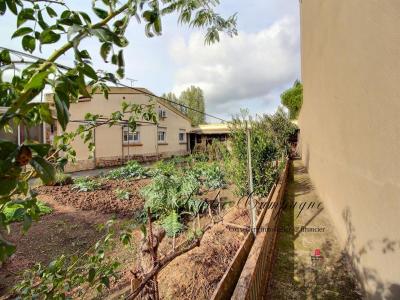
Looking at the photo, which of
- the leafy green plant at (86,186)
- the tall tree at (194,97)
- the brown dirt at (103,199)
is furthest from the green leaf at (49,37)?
the tall tree at (194,97)

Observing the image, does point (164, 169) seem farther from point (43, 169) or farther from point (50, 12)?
point (43, 169)

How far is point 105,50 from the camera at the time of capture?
572mm

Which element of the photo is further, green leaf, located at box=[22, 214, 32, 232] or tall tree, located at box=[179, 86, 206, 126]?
tall tree, located at box=[179, 86, 206, 126]

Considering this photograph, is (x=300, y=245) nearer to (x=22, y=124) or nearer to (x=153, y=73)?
(x=153, y=73)

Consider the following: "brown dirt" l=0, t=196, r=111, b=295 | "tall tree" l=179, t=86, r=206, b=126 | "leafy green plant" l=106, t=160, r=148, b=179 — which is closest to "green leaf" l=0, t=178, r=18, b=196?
"brown dirt" l=0, t=196, r=111, b=295

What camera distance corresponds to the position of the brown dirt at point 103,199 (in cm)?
743

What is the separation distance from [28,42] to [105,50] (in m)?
0.29

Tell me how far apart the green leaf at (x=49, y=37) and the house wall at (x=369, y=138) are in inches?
88.2

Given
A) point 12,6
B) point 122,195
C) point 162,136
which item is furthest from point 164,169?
point 162,136

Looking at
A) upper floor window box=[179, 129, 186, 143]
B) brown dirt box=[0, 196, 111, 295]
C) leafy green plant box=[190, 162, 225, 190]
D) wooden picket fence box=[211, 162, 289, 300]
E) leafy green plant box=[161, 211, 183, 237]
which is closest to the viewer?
wooden picket fence box=[211, 162, 289, 300]

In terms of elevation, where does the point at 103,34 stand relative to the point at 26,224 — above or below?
above

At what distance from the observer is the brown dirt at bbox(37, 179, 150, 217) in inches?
293

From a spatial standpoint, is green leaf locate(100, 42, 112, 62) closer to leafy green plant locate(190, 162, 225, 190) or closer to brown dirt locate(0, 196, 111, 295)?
brown dirt locate(0, 196, 111, 295)

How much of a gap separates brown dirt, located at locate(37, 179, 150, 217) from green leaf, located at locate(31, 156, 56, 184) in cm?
→ 685
